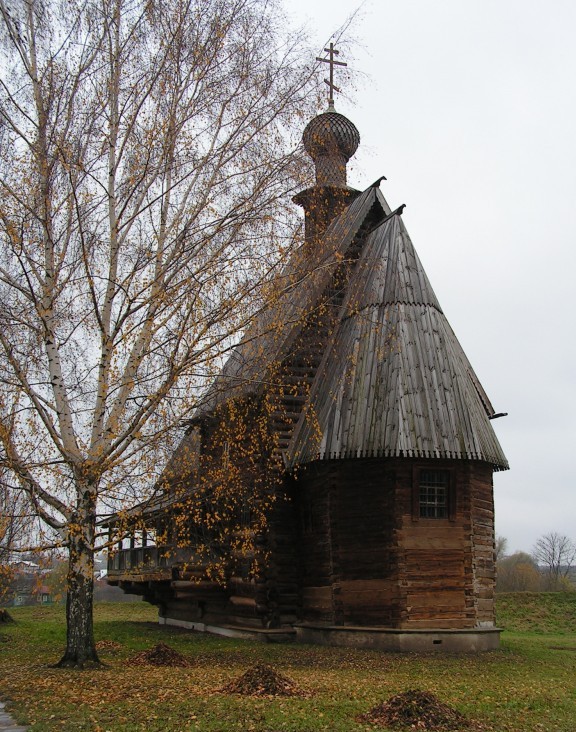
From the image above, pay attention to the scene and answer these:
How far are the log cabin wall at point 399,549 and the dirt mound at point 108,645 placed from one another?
13.6 feet

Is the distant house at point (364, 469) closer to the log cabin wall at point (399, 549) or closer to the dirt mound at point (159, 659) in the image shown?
the log cabin wall at point (399, 549)

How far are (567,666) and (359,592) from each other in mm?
4066

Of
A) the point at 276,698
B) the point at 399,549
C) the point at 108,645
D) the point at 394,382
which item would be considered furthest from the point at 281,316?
the point at 108,645

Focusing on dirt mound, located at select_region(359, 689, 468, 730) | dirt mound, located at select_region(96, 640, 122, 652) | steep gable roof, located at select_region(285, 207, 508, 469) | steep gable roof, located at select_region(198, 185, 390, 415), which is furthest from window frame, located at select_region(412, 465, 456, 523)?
dirt mound, located at select_region(359, 689, 468, 730)

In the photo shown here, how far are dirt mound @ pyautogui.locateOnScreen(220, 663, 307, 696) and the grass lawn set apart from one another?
0.74 ft

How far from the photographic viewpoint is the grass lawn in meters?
8.02

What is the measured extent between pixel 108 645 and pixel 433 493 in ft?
24.2

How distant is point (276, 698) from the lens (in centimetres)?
907

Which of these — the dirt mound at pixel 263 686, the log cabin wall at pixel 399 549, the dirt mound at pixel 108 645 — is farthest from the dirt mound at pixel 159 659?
the log cabin wall at pixel 399 549

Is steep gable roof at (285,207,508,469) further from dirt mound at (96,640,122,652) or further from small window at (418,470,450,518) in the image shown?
dirt mound at (96,640,122,652)

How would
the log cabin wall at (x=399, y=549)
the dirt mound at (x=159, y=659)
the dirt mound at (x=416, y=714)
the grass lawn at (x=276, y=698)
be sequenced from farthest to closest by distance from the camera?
the log cabin wall at (x=399, y=549)
the dirt mound at (x=159, y=659)
the grass lawn at (x=276, y=698)
the dirt mound at (x=416, y=714)

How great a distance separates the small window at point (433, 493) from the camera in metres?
15.5

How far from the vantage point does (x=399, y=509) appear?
15164mm

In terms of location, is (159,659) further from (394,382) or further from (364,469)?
(394,382)
